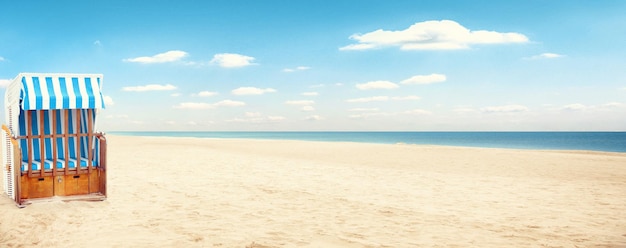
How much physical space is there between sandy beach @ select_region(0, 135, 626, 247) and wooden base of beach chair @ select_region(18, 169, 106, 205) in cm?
33

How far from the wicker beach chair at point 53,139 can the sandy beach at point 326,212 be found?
1.35 ft

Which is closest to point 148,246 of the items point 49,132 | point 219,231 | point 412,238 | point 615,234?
point 219,231

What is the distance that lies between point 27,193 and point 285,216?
501 centimetres

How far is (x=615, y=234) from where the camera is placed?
6.92 meters

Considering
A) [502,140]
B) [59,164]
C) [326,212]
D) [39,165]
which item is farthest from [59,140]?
[502,140]

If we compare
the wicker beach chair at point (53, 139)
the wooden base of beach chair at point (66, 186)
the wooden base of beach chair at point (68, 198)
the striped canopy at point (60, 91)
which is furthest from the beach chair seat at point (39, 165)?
the striped canopy at point (60, 91)

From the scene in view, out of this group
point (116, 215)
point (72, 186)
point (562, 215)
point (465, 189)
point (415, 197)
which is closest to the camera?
point (116, 215)

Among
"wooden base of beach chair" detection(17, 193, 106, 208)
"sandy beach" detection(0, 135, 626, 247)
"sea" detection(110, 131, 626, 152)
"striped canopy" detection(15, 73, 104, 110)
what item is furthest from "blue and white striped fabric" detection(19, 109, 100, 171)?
"sea" detection(110, 131, 626, 152)

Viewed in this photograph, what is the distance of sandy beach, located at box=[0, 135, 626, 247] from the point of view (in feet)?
20.8

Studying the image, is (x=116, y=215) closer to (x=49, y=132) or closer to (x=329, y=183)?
(x=49, y=132)

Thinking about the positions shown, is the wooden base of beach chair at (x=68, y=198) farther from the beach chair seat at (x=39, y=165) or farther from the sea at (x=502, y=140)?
the sea at (x=502, y=140)

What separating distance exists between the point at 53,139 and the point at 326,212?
5.41 m

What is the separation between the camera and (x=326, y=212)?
809cm

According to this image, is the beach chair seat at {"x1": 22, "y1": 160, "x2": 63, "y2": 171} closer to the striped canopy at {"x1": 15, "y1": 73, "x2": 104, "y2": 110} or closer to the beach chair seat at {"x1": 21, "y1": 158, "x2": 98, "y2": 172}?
the beach chair seat at {"x1": 21, "y1": 158, "x2": 98, "y2": 172}
